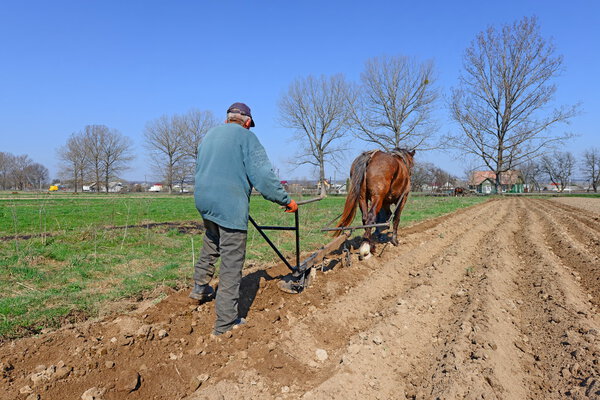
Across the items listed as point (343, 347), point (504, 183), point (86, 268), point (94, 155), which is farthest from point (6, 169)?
point (504, 183)

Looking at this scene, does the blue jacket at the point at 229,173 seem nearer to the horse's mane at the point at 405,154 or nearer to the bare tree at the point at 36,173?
the horse's mane at the point at 405,154

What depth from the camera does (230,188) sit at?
10.4 feet

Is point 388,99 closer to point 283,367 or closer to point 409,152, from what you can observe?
point 409,152

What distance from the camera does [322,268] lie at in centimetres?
508

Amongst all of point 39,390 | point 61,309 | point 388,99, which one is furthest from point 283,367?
point 388,99

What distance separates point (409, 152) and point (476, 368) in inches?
233

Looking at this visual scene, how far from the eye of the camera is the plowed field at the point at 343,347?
8.11 ft

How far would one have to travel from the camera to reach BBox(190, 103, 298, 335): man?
3.18m

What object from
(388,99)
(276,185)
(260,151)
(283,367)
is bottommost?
(283,367)

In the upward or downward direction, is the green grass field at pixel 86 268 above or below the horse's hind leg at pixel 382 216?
below

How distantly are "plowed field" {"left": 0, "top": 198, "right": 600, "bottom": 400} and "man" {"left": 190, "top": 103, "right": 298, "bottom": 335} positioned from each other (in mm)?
420

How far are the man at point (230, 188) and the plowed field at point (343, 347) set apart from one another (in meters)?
0.42

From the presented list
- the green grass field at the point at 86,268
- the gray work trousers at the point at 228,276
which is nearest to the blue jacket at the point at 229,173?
the gray work trousers at the point at 228,276

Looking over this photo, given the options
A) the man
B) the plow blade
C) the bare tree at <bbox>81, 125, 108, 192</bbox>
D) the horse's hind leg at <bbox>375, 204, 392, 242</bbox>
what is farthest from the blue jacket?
the bare tree at <bbox>81, 125, 108, 192</bbox>
